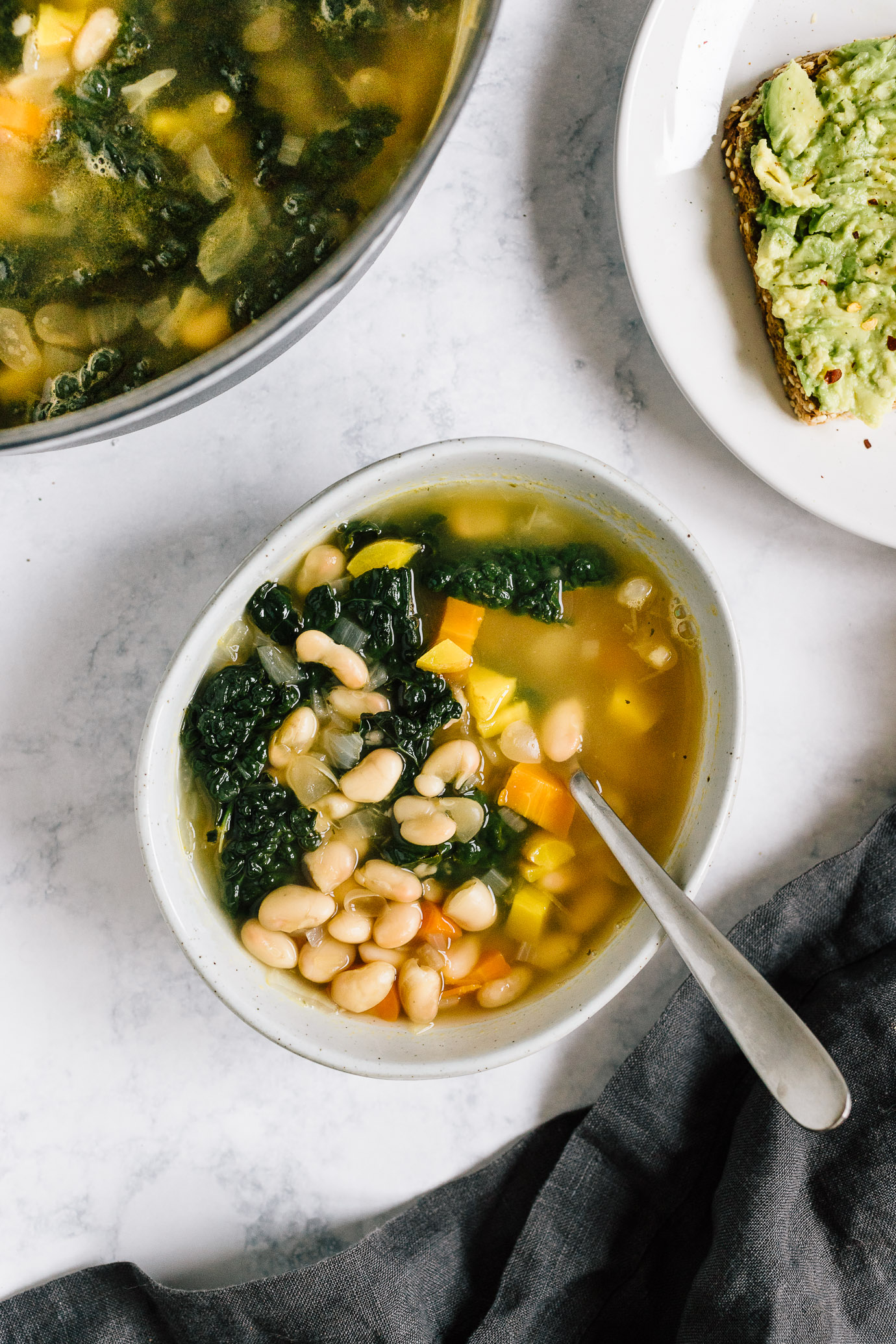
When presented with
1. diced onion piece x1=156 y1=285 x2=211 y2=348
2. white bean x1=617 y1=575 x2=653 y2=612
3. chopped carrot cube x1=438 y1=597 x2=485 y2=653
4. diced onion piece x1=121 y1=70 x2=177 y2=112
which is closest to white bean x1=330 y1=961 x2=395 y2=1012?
chopped carrot cube x1=438 y1=597 x2=485 y2=653

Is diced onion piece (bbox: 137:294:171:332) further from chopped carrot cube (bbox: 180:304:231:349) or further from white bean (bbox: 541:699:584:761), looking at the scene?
white bean (bbox: 541:699:584:761)

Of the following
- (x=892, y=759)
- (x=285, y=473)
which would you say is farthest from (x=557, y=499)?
(x=892, y=759)

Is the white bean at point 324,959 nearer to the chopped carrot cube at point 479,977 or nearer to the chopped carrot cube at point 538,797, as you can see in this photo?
the chopped carrot cube at point 479,977

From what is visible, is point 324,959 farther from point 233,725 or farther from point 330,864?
point 233,725

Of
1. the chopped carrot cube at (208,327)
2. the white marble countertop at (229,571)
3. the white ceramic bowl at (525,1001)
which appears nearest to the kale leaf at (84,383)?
the chopped carrot cube at (208,327)

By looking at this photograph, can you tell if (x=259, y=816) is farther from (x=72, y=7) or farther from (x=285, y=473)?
(x=72, y=7)

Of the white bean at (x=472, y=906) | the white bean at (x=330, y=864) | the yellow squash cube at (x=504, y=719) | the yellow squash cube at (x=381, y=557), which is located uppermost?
the yellow squash cube at (x=381, y=557)
